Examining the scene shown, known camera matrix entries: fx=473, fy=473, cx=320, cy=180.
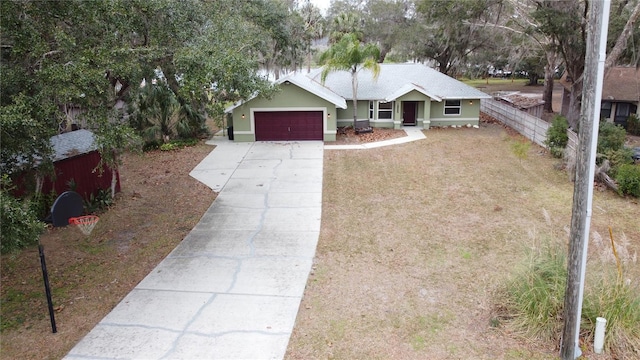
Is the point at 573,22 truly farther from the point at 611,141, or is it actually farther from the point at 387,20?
the point at 387,20

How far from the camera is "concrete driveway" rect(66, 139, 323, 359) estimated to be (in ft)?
26.5

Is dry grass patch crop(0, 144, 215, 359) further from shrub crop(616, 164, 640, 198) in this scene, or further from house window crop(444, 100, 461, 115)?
house window crop(444, 100, 461, 115)

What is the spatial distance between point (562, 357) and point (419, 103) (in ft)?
73.7

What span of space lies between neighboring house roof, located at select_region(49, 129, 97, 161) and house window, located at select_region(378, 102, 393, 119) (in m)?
16.8

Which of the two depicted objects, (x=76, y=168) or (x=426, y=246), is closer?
(x=426, y=246)

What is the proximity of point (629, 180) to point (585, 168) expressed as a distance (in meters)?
11.2

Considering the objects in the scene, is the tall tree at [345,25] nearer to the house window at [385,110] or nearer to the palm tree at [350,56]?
the house window at [385,110]

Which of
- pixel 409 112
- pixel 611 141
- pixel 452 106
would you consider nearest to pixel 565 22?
pixel 611 141

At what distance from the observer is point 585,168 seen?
6.88 m

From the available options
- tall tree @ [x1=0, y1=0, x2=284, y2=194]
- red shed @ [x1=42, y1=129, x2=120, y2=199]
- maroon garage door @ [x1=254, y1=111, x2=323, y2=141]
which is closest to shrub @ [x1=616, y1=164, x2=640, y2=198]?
tall tree @ [x1=0, y1=0, x2=284, y2=194]

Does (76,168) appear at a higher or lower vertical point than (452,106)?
lower

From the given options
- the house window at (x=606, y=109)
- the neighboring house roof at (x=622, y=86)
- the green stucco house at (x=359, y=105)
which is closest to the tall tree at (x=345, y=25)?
the green stucco house at (x=359, y=105)

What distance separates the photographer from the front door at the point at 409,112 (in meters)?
28.9

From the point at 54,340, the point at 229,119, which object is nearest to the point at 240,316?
the point at 54,340
